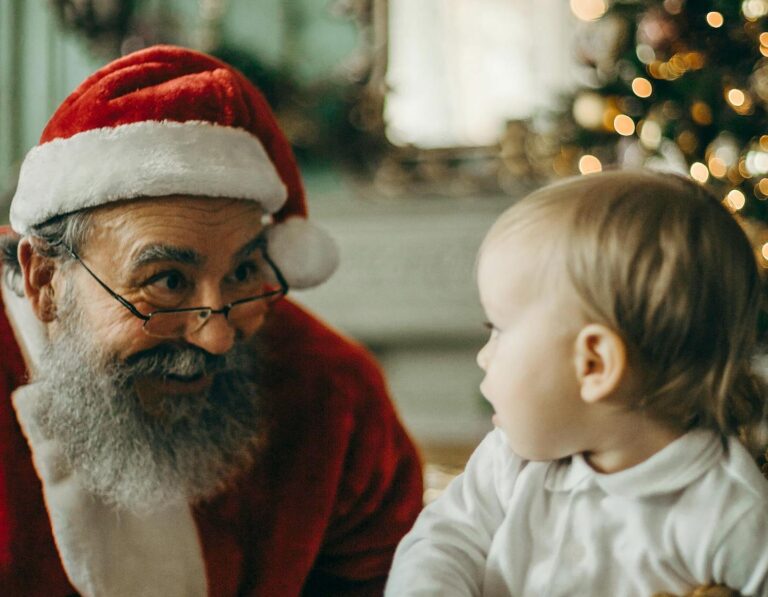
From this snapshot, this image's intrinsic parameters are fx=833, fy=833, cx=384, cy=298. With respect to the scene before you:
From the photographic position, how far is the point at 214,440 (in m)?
1.22

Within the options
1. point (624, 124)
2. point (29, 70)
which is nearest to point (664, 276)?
point (624, 124)

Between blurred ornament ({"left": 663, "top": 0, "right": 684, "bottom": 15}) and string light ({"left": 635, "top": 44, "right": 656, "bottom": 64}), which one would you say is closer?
blurred ornament ({"left": 663, "top": 0, "right": 684, "bottom": 15})

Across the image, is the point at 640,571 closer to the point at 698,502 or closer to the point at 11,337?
the point at 698,502

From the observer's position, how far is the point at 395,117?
3816 mm

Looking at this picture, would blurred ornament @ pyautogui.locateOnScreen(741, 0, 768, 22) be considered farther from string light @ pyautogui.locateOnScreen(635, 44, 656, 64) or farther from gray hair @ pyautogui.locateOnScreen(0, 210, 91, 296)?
gray hair @ pyautogui.locateOnScreen(0, 210, 91, 296)

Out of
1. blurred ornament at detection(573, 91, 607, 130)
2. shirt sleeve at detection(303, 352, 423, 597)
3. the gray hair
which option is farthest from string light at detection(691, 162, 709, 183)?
the gray hair

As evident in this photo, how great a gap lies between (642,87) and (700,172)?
0.31 meters

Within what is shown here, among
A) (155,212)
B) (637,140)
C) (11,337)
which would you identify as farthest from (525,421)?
(637,140)

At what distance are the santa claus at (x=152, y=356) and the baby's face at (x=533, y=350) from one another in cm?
42

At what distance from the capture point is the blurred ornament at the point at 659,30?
2307 millimetres

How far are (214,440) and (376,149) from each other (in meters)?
2.76

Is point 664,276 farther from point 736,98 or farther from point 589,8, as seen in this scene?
point 589,8

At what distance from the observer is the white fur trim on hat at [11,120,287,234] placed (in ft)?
3.56

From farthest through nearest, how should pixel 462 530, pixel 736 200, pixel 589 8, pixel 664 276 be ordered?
pixel 589 8 → pixel 736 200 → pixel 462 530 → pixel 664 276
